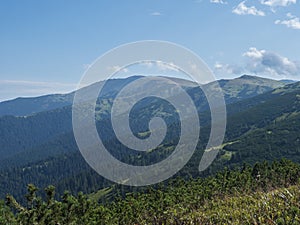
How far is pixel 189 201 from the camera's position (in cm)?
6281

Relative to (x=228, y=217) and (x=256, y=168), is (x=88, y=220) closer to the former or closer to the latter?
(x=228, y=217)

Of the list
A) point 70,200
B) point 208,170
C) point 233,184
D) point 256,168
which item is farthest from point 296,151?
point 70,200

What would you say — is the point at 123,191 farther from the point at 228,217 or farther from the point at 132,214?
the point at 228,217

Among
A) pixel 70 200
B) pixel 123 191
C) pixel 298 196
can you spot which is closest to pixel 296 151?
pixel 123 191

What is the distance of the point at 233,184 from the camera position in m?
70.6

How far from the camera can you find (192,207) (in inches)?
2274

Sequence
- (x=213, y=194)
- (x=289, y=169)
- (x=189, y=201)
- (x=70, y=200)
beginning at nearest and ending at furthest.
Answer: (x=70, y=200), (x=189, y=201), (x=213, y=194), (x=289, y=169)

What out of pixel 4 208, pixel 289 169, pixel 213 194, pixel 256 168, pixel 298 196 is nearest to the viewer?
pixel 298 196

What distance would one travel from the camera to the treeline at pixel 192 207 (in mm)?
13915

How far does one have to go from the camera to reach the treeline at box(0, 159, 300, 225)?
45.7ft

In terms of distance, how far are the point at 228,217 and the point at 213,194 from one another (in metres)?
54.3

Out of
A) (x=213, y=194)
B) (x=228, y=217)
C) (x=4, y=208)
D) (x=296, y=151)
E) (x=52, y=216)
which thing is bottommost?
(x=296, y=151)

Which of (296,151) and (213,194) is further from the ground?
(213,194)

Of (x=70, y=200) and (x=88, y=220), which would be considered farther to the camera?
(x=88, y=220)
